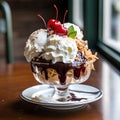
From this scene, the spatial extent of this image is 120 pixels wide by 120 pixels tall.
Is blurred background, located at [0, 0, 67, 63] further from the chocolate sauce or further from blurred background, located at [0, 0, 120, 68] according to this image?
the chocolate sauce

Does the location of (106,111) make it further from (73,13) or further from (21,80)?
(73,13)

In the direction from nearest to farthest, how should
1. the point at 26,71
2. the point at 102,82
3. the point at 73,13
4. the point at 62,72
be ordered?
1. the point at 62,72
2. the point at 102,82
3. the point at 26,71
4. the point at 73,13

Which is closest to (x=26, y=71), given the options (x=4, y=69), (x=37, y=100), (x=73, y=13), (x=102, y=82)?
(x=4, y=69)

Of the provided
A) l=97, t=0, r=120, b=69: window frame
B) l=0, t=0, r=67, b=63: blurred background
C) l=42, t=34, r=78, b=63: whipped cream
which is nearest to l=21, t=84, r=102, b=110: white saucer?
l=42, t=34, r=78, b=63: whipped cream

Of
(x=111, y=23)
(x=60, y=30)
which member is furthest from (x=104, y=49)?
(x=60, y=30)

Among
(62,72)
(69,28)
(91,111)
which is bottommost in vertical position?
(91,111)
